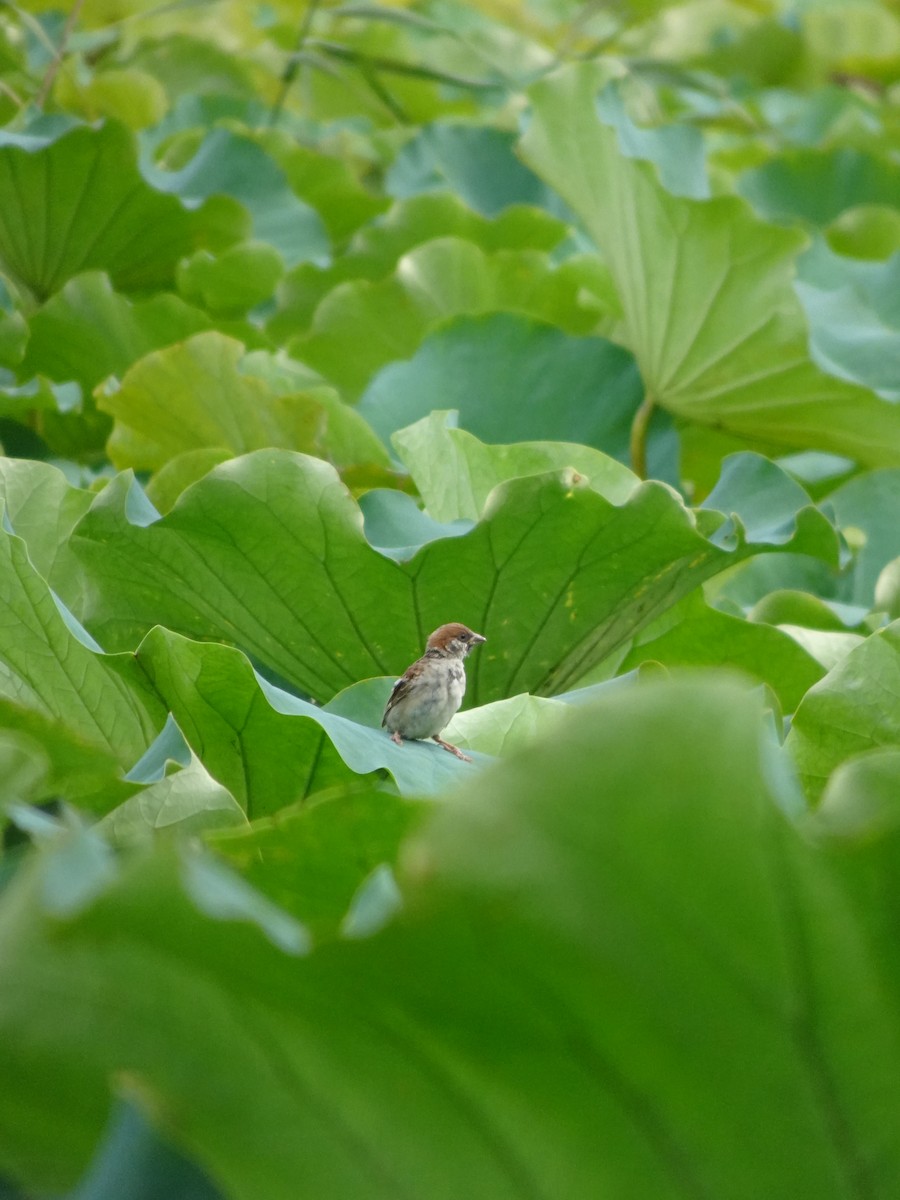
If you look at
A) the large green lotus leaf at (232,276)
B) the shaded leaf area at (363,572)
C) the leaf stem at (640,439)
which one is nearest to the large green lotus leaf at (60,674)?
the shaded leaf area at (363,572)

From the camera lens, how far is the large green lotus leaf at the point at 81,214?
1688mm

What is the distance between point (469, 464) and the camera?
49.0 inches

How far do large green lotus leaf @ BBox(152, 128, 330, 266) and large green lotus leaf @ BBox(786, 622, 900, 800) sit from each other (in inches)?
47.6

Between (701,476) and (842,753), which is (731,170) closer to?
(701,476)

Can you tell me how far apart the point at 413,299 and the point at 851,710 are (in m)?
0.98

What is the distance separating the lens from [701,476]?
1905 millimetres

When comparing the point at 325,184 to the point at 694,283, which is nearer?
the point at 694,283

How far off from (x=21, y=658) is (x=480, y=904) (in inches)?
22.7

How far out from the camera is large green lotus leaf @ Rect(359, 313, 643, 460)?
5.33ft

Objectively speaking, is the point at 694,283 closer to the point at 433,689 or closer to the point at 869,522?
the point at 869,522

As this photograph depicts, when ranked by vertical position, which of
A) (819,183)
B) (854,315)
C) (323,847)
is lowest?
(819,183)

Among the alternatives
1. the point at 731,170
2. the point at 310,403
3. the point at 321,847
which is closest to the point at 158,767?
the point at 321,847

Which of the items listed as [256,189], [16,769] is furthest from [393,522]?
[256,189]

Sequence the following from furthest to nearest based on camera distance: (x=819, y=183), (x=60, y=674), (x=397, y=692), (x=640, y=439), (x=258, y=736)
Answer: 1. (x=819, y=183)
2. (x=640, y=439)
3. (x=397, y=692)
4. (x=60, y=674)
5. (x=258, y=736)
